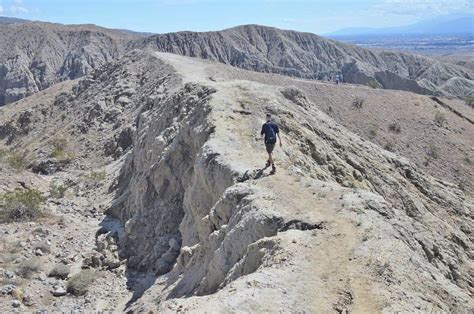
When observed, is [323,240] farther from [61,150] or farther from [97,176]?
[61,150]

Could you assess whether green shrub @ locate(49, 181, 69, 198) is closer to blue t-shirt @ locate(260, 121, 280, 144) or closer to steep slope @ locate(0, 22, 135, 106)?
blue t-shirt @ locate(260, 121, 280, 144)

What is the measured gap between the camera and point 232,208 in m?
14.0

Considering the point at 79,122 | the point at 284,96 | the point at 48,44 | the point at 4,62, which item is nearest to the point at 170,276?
the point at 284,96

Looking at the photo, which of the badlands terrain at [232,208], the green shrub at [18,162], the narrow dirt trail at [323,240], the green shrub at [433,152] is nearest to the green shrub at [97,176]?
the badlands terrain at [232,208]

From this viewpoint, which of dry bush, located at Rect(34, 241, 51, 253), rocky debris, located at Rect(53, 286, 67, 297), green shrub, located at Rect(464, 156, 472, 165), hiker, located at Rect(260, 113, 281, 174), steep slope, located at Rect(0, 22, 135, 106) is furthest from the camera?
steep slope, located at Rect(0, 22, 135, 106)

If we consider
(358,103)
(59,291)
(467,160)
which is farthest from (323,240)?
(358,103)

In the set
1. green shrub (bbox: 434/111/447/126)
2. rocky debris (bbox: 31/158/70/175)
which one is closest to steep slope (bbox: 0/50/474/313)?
rocky debris (bbox: 31/158/70/175)

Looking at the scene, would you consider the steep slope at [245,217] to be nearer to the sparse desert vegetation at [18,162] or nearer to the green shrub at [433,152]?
the sparse desert vegetation at [18,162]

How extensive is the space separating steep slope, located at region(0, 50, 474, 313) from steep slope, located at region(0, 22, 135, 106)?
62.6 metres

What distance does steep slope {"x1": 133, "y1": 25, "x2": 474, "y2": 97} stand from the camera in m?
98.8

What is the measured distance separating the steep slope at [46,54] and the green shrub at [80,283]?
78312mm

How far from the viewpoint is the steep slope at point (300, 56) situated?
98.8 meters

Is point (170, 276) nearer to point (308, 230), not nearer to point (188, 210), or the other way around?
point (188, 210)

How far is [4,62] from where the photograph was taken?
315 ft
